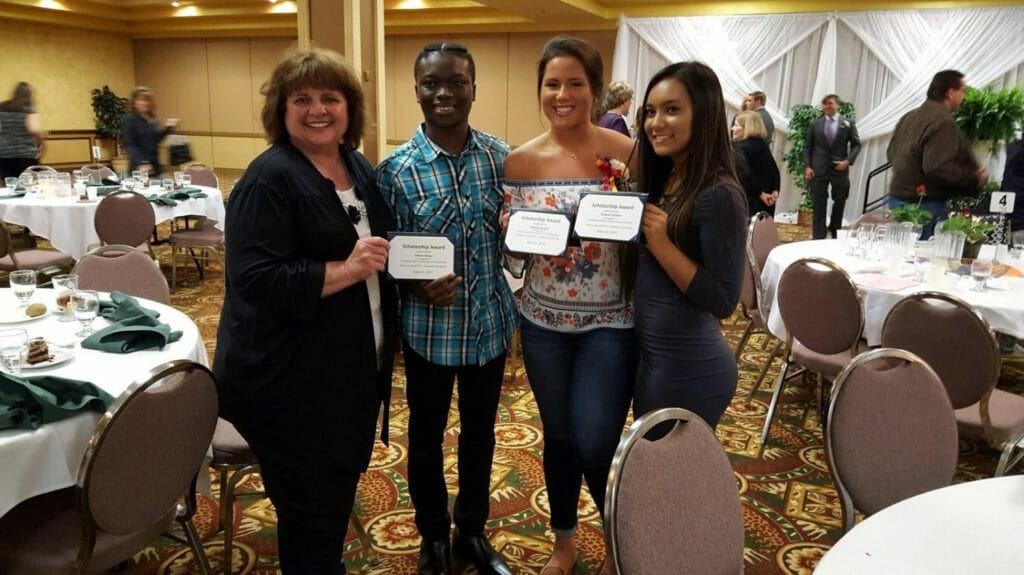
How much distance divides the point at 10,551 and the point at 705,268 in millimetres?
1801

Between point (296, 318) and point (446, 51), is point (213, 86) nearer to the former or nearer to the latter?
point (446, 51)

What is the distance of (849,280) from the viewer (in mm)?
3041

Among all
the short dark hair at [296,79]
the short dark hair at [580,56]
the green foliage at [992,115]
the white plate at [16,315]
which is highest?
the green foliage at [992,115]

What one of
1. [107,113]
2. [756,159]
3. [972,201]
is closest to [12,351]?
[756,159]

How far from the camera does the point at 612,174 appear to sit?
1.97 metres

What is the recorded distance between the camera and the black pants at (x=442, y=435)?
6.95 ft

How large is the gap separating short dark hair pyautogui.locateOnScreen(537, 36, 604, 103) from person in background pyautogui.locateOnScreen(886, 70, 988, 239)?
158 inches

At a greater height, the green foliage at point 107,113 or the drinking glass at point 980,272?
the green foliage at point 107,113

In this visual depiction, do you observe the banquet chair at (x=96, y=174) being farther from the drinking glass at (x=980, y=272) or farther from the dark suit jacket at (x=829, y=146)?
the dark suit jacket at (x=829, y=146)

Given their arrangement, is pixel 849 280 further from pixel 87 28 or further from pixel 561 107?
pixel 87 28

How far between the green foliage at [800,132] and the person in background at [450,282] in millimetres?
8494

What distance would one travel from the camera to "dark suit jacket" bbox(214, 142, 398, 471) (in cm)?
164

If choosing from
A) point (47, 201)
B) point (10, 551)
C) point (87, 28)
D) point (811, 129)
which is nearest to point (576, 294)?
point (10, 551)

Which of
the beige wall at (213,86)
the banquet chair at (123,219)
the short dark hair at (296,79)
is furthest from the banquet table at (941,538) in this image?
the beige wall at (213,86)
